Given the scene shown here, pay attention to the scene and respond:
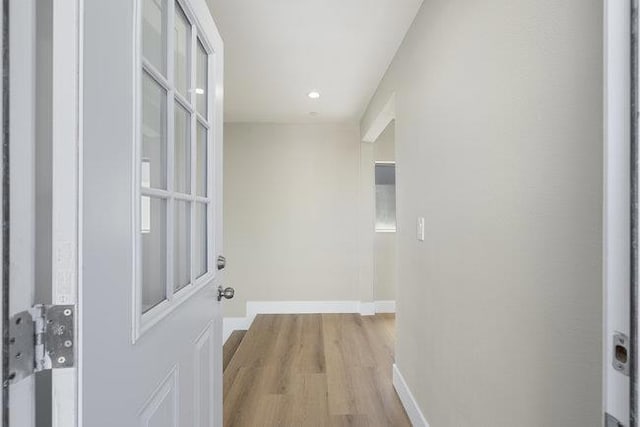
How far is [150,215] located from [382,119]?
2571 millimetres

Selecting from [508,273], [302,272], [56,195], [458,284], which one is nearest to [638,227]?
[508,273]

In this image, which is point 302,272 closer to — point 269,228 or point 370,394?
point 269,228

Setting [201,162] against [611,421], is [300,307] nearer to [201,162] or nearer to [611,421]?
[201,162]

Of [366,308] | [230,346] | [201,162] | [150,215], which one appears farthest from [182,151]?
[366,308]

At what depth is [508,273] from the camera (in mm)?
1049

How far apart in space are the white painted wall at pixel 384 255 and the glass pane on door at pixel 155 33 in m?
3.49

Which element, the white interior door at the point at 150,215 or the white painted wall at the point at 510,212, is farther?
the white painted wall at the point at 510,212

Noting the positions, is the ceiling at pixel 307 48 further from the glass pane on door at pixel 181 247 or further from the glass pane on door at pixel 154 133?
the glass pane on door at pixel 181 247

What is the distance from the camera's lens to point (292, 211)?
4.17 m

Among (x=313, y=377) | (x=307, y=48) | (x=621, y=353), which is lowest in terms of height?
(x=313, y=377)

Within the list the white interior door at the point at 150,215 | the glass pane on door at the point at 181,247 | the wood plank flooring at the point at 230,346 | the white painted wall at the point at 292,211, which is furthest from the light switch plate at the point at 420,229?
the white painted wall at the point at 292,211

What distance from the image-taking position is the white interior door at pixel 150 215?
58 centimetres

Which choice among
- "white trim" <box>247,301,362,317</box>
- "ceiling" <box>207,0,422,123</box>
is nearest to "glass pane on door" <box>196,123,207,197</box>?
"ceiling" <box>207,0,422,123</box>

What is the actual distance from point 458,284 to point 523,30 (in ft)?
3.04
